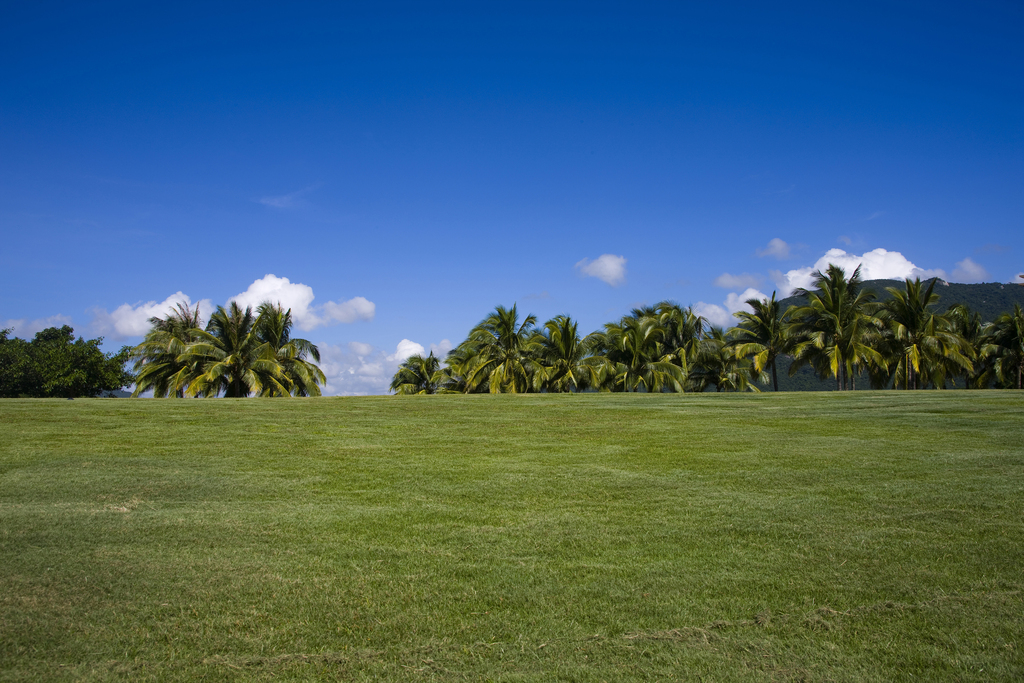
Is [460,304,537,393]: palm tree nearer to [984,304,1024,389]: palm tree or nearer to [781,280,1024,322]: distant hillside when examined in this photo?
[984,304,1024,389]: palm tree

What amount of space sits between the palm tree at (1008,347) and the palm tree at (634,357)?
2243cm

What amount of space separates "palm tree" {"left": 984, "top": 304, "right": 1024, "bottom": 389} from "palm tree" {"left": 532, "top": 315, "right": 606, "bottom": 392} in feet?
89.9

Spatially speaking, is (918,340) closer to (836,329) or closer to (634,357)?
(836,329)

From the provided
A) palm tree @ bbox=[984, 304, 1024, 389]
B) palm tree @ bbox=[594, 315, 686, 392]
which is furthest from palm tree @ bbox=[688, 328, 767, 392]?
palm tree @ bbox=[984, 304, 1024, 389]

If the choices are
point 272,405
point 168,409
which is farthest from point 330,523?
point 272,405

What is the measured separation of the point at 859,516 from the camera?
229 inches

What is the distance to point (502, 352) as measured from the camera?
105 feet

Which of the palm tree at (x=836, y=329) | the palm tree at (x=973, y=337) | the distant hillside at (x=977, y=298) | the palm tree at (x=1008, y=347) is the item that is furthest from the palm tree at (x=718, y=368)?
the distant hillside at (x=977, y=298)

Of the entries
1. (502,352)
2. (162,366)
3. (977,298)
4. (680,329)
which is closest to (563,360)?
(502,352)

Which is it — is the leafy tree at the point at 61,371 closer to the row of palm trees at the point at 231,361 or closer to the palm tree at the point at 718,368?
the row of palm trees at the point at 231,361

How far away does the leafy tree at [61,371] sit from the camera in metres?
40.1

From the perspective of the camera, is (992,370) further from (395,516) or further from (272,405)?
(395,516)

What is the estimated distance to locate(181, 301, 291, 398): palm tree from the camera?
2997 centimetres

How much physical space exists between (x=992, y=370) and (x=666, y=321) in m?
22.2
